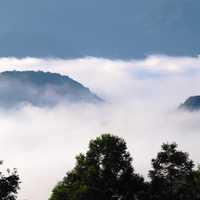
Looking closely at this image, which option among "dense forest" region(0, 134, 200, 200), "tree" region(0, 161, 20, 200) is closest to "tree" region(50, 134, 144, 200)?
"dense forest" region(0, 134, 200, 200)

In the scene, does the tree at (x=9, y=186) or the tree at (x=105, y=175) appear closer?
the tree at (x=9, y=186)

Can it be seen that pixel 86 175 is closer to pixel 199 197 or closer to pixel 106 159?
pixel 106 159

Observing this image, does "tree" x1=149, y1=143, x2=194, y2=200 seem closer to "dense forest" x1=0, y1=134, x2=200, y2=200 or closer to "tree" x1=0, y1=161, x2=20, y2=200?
"dense forest" x1=0, y1=134, x2=200, y2=200

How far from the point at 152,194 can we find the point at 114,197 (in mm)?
8064

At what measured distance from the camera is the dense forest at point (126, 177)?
415ft

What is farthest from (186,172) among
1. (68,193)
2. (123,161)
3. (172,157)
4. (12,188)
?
(12,188)

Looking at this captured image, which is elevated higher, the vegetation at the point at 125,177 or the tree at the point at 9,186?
the vegetation at the point at 125,177

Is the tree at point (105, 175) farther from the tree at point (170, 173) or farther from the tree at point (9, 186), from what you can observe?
the tree at point (9, 186)

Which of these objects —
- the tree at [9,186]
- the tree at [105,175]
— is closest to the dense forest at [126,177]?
the tree at [105,175]

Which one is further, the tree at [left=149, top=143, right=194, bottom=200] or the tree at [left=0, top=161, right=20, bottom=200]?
the tree at [left=149, top=143, right=194, bottom=200]

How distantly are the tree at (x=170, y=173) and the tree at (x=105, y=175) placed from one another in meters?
3.96

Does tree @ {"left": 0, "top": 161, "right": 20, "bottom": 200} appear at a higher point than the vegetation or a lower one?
lower

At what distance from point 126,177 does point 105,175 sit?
4.02 m

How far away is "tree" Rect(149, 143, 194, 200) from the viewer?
12656 cm
